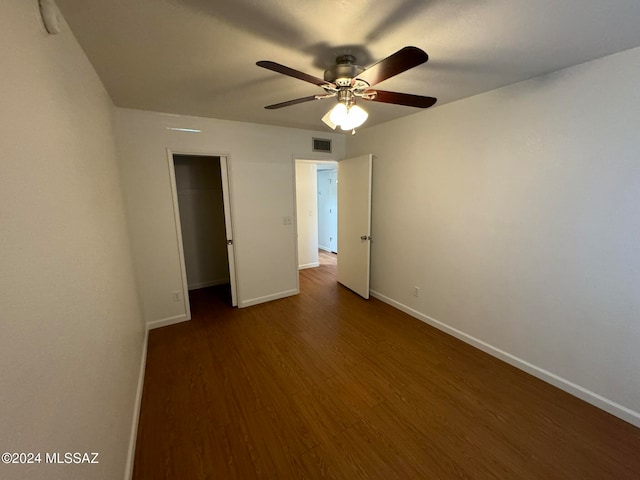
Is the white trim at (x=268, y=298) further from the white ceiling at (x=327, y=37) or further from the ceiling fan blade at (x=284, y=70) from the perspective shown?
the ceiling fan blade at (x=284, y=70)

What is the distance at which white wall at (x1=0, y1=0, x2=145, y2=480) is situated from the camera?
24.5 inches

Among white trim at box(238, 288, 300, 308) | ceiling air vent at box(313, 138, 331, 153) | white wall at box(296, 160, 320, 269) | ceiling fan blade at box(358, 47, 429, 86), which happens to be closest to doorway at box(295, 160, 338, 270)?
white wall at box(296, 160, 320, 269)

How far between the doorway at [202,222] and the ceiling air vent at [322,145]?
1.49 meters

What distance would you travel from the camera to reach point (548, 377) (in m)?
2.07

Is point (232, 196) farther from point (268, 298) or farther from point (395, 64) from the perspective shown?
point (395, 64)

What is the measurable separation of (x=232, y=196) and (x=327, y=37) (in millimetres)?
A: 2155

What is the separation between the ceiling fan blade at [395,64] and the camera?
1.09 metres

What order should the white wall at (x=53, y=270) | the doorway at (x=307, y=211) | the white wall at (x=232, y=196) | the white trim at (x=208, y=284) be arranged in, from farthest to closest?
1. the doorway at (x=307, y=211)
2. the white trim at (x=208, y=284)
3. the white wall at (x=232, y=196)
4. the white wall at (x=53, y=270)

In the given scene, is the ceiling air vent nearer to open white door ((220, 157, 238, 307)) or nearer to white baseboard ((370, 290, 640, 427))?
open white door ((220, 157, 238, 307))

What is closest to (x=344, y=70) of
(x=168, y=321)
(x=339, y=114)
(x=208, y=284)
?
(x=339, y=114)

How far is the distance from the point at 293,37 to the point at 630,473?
3041 millimetres

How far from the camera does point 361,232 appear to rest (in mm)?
3629

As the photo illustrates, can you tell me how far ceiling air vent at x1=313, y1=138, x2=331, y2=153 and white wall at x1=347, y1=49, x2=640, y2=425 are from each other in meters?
1.17

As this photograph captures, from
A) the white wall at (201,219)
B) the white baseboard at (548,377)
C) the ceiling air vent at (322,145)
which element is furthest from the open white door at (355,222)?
the white wall at (201,219)
